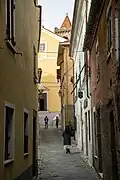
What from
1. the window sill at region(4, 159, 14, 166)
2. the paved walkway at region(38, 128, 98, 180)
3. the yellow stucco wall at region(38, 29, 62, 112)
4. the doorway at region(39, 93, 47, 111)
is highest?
the yellow stucco wall at region(38, 29, 62, 112)

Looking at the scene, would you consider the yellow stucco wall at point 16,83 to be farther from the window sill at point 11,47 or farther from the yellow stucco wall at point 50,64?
the yellow stucco wall at point 50,64

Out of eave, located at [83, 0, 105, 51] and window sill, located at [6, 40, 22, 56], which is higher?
eave, located at [83, 0, 105, 51]

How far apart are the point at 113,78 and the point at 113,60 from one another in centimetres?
42

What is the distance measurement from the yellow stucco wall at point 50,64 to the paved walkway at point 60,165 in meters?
22.2

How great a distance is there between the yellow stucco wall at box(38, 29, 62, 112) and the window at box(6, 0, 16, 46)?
43.7 metres

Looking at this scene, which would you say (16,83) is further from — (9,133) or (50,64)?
(50,64)

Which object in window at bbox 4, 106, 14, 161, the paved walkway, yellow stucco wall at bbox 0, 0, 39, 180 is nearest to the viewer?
yellow stucco wall at bbox 0, 0, 39, 180

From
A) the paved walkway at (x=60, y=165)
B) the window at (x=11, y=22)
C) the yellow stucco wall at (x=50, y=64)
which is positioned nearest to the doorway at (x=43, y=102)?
the yellow stucco wall at (x=50, y=64)

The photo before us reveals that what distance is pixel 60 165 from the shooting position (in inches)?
776

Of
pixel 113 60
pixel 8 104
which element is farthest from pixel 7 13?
pixel 113 60

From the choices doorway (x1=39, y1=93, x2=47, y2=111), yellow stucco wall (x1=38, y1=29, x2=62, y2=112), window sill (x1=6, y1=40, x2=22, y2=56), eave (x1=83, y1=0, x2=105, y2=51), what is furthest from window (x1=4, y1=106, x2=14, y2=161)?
yellow stucco wall (x1=38, y1=29, x2=62, y2=112)

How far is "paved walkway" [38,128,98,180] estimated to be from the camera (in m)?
15.8

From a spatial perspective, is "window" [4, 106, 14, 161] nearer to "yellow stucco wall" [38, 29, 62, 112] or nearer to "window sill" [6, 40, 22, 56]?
"window sill" [6, 40, 22, 56]

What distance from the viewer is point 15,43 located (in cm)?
1002
